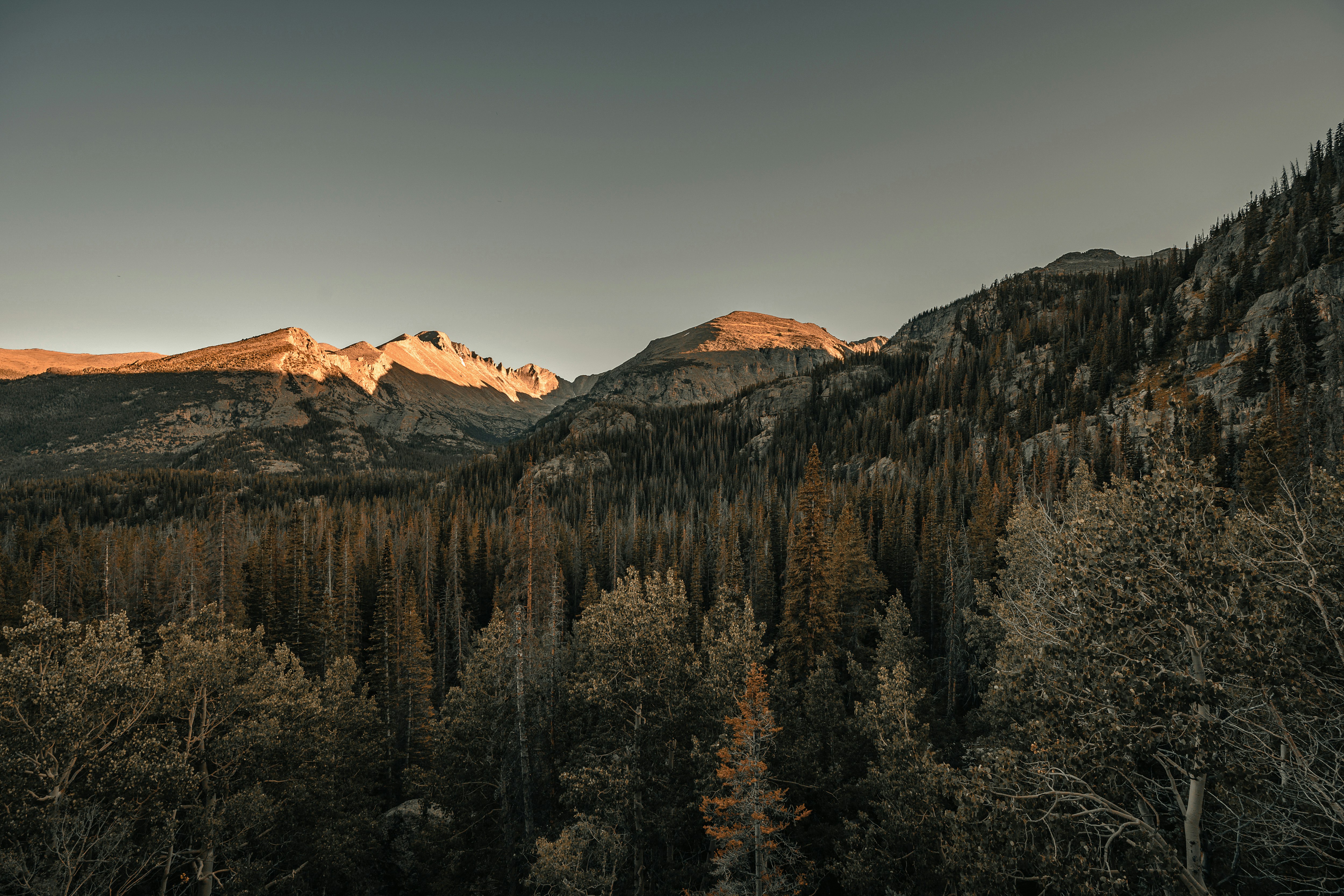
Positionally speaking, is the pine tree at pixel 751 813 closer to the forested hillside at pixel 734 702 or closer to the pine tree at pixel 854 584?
the forested hillside at pixel 734 702

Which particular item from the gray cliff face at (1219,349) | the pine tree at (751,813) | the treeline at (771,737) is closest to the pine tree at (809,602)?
the treeline at (771,737)

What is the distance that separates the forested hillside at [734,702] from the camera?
33.4 feet

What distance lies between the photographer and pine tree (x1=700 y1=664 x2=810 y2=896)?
2016 centimetres

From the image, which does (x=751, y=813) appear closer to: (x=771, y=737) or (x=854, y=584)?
(x=771, y=737)

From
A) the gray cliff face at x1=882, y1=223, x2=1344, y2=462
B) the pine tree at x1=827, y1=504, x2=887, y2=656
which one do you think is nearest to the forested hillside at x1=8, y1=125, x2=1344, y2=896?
the pine tree at x1=827, y1=504, x2=887, y2=656

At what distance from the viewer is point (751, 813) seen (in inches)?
800

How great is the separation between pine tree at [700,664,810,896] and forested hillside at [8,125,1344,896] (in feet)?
0.72

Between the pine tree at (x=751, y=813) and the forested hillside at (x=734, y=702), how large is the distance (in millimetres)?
220

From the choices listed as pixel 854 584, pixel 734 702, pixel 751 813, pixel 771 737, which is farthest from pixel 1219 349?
pixel 751 813

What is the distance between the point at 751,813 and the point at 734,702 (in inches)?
226

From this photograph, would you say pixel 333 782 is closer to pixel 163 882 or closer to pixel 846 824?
pixel 163 882

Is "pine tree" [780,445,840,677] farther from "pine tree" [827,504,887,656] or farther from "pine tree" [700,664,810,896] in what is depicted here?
"pine tree" [700,664,810,896]

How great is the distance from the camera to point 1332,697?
10305 millimetres

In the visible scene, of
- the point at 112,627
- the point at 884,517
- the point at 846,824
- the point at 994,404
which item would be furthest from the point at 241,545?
the point at 994,404
